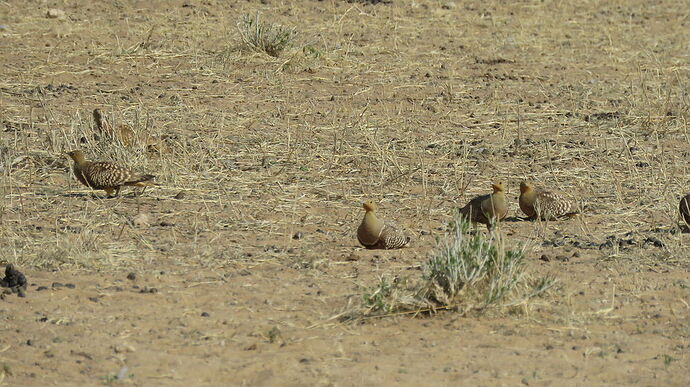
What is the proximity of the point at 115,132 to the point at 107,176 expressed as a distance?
1.04 m

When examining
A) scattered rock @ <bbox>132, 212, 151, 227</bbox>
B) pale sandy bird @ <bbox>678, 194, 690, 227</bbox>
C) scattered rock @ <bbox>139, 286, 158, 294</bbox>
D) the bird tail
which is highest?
pale sandy bird @ <bbox>678, 194, 690, 227</bbox>

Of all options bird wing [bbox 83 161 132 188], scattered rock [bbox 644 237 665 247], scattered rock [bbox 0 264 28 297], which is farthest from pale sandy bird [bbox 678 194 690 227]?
scattered rock [bbox 0 264 28 297]

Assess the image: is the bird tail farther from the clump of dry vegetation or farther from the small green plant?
the small green plant

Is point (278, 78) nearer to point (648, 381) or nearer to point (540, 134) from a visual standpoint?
point (540, 134)

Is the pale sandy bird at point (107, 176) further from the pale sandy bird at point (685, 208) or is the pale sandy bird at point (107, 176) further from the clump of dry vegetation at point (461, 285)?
the pale sandy bird at point (685, 208)

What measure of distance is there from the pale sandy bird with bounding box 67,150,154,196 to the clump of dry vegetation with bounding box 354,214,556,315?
3090 mm

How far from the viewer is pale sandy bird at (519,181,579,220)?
27.3ft

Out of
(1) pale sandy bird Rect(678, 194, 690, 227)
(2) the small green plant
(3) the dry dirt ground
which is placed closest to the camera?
(3) the dry dirt ground

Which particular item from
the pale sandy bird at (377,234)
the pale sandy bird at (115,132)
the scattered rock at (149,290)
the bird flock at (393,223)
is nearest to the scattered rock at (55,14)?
the pale sandy bird at (115,132)

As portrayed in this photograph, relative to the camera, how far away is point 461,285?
6.33m

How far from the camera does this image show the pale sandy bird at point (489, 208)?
8.04m

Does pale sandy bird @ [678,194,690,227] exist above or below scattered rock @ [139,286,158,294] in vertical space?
above

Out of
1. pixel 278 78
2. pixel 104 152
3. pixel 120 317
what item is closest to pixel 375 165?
pixel 104 152

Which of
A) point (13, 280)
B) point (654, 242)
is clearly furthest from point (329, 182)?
point (13, 280)
